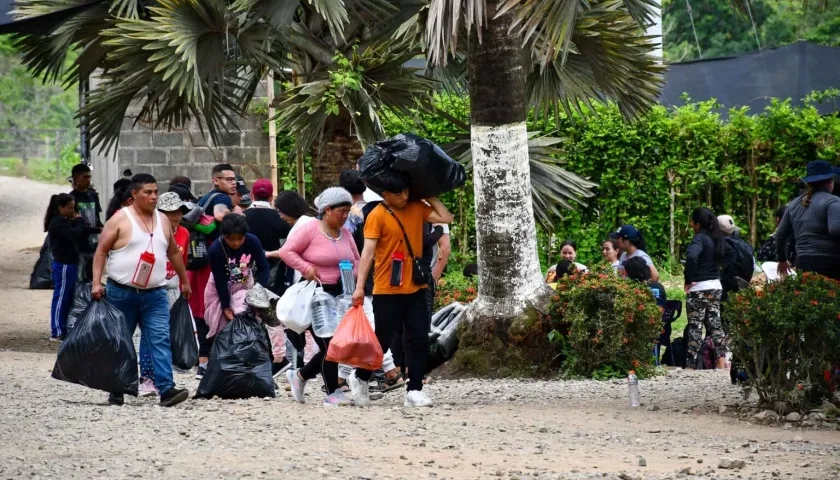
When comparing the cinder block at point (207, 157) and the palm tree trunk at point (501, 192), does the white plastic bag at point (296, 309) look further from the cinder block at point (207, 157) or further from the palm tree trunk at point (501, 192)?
the cinder block at point (207, 157)

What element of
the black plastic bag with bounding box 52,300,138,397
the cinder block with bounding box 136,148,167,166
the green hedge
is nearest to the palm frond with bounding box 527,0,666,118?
the green hedge

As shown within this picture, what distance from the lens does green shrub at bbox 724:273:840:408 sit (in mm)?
8023

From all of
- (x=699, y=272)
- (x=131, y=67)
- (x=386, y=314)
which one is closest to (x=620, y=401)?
(x=386, y=314)

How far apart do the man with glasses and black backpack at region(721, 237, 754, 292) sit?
4.38 m

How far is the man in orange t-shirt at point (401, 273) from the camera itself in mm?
8469

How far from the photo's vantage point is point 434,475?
634 cm

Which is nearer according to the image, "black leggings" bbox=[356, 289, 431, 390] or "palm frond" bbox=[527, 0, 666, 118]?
"black leggings" bbox=[356, 289, 431, 390]

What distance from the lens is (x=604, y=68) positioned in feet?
40.8

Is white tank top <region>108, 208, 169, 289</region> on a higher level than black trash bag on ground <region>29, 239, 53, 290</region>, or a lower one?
higher

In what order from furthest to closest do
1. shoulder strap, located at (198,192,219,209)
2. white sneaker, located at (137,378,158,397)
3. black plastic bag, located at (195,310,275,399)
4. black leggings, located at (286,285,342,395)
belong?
1. shoulder strap, located at (198,192,219,209)
2. white sneaker, located at (137,378,158,397)
3. black plastic bag, located at (195,310,275,399)
4. black leggings, located at (286,285,342,395)

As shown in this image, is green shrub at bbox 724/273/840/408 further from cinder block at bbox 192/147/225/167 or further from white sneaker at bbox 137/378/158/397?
cinder block at bbox 192/147/225/167

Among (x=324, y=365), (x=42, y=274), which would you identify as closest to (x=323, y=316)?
(x=324, y=365)

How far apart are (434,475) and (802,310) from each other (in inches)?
112

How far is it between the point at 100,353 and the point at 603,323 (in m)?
3.70
